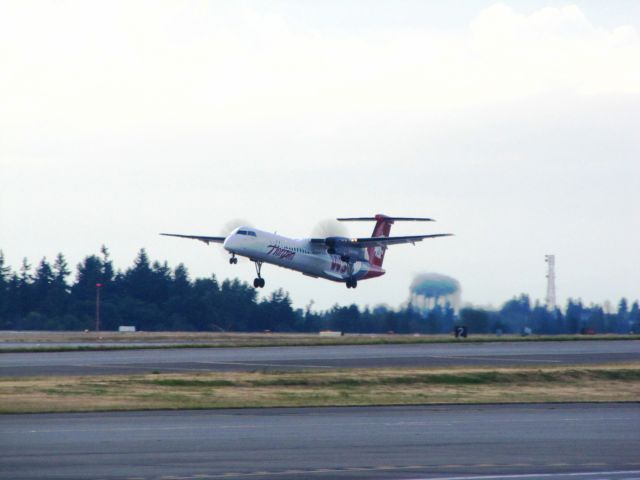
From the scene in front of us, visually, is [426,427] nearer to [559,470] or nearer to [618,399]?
[559,470]

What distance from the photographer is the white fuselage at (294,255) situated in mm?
67750

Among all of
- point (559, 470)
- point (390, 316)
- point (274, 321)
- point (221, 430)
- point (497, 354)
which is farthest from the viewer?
point (274, 321)

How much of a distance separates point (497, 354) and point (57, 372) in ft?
70.3

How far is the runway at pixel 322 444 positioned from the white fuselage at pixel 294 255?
130 ft

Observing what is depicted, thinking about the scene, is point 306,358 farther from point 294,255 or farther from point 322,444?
point 322,444

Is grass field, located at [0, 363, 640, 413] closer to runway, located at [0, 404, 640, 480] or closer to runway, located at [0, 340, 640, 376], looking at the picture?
runway, located at [0, 404, 640, 480]

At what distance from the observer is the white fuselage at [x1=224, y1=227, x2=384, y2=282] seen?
6775 cm

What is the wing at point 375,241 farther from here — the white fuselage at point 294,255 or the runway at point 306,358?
the runway at point 306,358

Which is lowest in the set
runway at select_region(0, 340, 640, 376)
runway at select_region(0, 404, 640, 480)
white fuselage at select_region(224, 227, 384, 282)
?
runway at select_region(0, 404, 640, 480)

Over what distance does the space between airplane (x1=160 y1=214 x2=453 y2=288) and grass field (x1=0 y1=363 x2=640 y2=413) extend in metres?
28.4

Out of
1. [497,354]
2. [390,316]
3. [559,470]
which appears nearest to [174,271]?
[390,316]

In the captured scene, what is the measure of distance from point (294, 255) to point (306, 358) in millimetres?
25320

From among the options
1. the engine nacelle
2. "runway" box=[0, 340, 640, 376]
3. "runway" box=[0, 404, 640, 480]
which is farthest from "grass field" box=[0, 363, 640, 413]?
the engine nacelle

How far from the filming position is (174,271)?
144 meters
